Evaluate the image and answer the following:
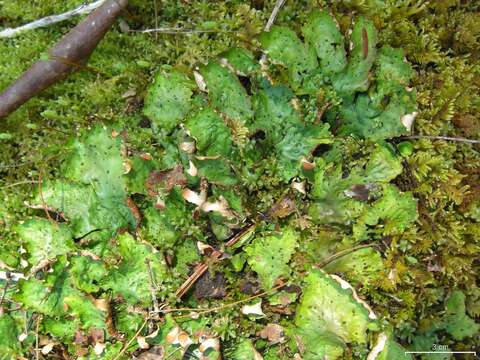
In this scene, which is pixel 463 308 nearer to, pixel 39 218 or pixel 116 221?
pixel 116 221

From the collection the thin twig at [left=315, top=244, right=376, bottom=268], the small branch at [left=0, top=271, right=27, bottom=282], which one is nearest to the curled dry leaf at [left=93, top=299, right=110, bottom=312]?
the small branch at [left=0, top=271, right=27, bottom=282]

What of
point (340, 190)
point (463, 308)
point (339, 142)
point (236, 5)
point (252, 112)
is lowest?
point (463, 308)

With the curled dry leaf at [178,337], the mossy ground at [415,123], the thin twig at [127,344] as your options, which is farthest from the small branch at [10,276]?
the curled dry leaf at [178,337]

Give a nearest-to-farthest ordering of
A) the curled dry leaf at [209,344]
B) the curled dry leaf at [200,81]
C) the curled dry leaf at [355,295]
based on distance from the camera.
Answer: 1. the curled dry leaf at [355,295]
2. the curled dry leaf at [209,344]
3. the curled dry leaf at [200,81]

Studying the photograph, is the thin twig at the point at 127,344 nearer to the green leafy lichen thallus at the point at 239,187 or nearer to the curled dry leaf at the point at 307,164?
the green leafy lichen thallus at the point at 239,187

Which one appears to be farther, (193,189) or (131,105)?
(131,105)

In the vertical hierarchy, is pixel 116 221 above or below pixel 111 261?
above

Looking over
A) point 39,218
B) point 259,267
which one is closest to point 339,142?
point 259,267
